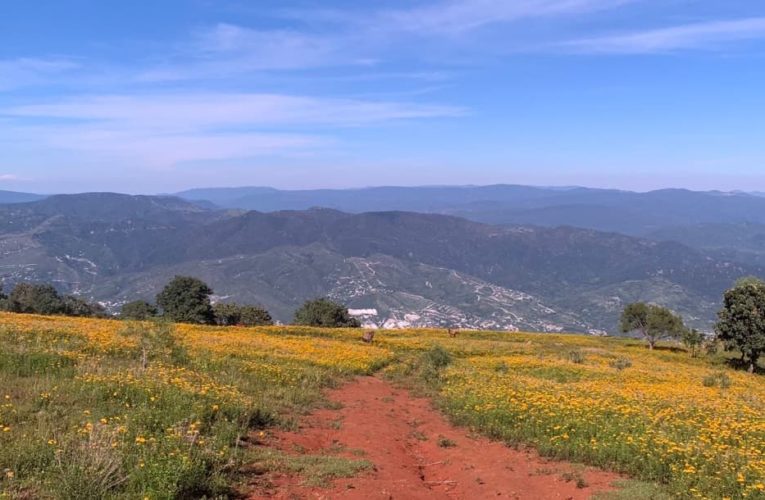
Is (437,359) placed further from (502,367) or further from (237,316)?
(237,316)

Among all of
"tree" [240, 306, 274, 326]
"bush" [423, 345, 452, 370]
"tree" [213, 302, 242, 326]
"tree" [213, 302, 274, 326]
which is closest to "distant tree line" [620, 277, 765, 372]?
"bush" [423, 345, 452, 370]

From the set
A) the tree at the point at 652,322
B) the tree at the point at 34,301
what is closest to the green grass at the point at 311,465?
the tree at the point at 652,322

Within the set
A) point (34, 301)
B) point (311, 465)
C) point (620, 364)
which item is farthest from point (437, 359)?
point (34, 301)

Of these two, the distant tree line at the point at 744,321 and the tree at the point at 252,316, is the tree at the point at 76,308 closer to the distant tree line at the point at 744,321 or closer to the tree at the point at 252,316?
the tree at the point at 252,316

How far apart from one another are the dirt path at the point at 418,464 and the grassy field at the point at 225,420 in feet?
1.96

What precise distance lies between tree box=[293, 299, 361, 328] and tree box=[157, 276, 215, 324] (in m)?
14.0

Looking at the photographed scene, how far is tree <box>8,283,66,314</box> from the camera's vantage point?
3438 inches

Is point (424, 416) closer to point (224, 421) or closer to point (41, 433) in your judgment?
point (224, 421)

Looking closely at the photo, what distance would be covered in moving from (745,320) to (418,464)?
47.1m

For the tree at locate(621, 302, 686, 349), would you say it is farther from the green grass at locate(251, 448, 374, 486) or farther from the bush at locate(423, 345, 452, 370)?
the green grass at locate(251, 448, 374, 486)

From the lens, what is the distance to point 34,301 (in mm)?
88312

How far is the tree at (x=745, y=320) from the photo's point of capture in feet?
158

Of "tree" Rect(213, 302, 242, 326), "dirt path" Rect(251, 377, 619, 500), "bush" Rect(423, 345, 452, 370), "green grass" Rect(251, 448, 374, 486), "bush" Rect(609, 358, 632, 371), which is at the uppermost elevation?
"green grass" Rect(251, 448, 374, 486)

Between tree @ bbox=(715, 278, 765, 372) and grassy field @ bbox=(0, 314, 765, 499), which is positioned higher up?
grassy field @ bbox=(0, 314, 765, 499)
